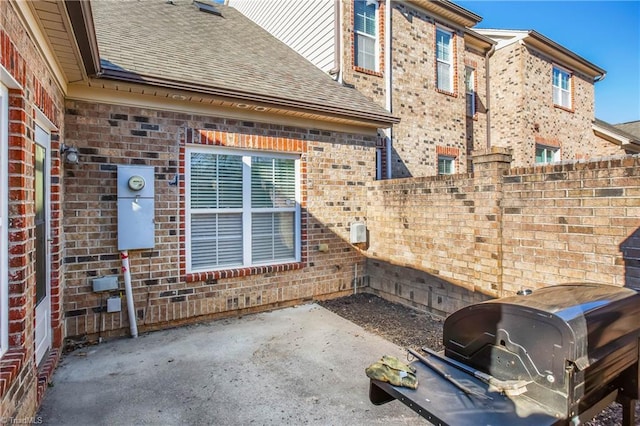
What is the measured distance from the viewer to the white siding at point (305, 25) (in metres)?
8.27

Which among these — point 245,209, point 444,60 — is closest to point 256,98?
point 245,209

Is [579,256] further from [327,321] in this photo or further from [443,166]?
[443,166]

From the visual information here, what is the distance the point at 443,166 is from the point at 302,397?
846 centimetres

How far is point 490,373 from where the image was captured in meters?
2.41

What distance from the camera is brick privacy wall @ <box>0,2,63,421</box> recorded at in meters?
2.24

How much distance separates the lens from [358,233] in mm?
6629

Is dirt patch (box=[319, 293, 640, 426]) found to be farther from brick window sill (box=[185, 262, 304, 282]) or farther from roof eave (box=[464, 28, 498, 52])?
roof eave (box=[464, 28, 498, 52])

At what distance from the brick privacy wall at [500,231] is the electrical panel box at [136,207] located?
3.81 meters

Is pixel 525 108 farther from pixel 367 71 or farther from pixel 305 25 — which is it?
pixel 305 25

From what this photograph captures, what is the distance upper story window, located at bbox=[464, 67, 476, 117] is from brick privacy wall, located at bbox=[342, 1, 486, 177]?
925 millimetres

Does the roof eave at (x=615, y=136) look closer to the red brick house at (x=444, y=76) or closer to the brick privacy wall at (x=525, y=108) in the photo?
the red brick house at (x=444, y=76)

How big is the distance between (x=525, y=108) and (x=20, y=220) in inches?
497

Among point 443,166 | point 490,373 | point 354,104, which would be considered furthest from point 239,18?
point 490,373

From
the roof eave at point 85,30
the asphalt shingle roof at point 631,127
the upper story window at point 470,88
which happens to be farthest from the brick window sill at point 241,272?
the asphalt shingle roof at point 631,127
